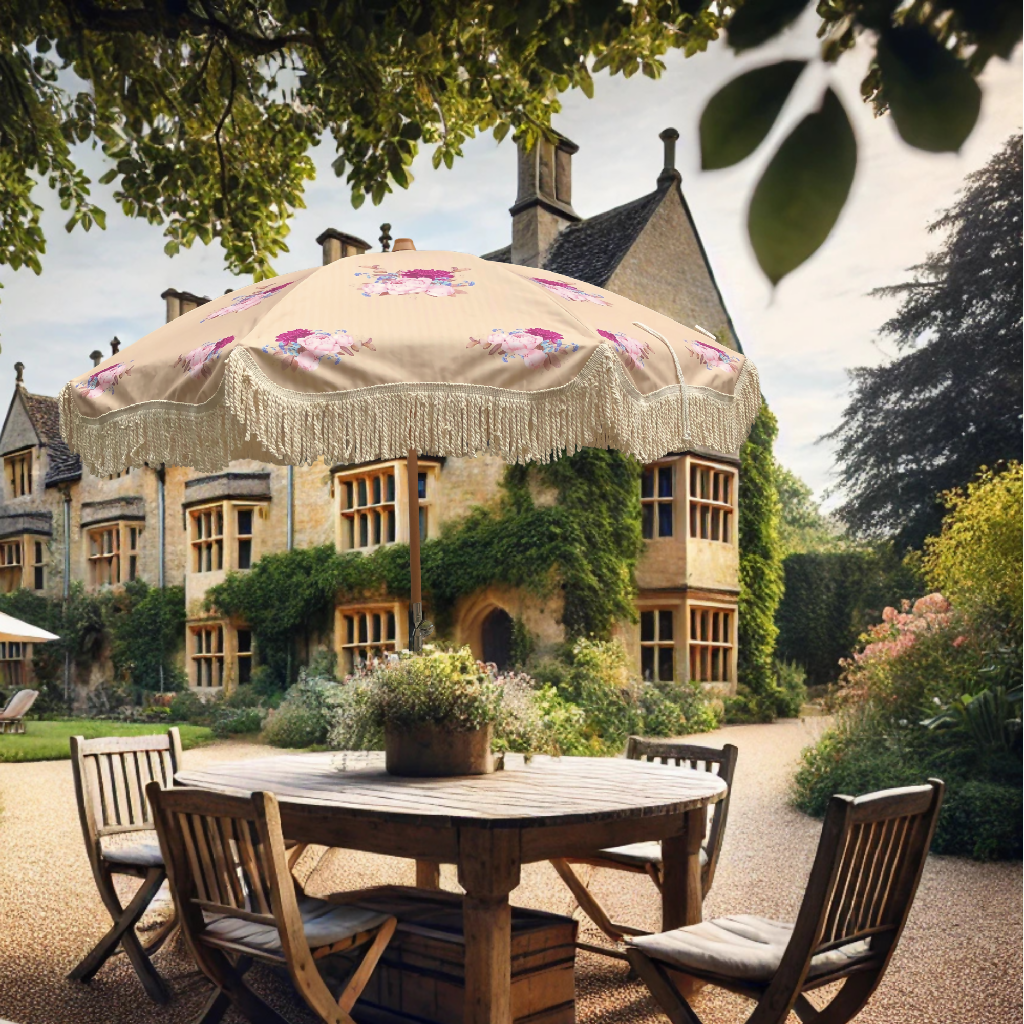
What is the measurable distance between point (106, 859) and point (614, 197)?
533 inches

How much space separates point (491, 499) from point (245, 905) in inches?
418

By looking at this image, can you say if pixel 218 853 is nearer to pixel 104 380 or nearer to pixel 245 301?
pixel 104 380

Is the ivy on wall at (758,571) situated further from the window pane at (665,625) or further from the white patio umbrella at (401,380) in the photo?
the white patio umbrella at (401,380)

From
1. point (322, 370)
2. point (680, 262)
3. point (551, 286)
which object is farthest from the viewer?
point (680, 262)

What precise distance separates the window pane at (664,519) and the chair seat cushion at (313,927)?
11297mm

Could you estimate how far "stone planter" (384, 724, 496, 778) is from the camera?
374 centimetres

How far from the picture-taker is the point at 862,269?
1972 centimetres

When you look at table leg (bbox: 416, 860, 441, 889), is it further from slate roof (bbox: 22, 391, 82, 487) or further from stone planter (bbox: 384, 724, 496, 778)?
slate roof (bbox: 22, 391, 82, 487)

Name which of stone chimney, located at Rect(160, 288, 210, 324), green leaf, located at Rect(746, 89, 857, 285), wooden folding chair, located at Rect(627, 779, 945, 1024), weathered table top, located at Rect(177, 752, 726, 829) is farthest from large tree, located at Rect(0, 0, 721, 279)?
stone chimney, located at Rect(160, 288, 210, 324)

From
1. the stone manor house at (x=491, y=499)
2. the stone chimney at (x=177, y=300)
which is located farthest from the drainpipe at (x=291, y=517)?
the stone chimney at (x=177, y=300)

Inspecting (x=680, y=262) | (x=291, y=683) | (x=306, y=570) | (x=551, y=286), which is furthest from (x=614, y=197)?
(x=551, y=286)

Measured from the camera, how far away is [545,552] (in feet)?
42.8

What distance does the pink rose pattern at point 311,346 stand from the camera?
3260mm

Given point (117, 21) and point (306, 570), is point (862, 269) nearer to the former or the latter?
point (306, 570)
